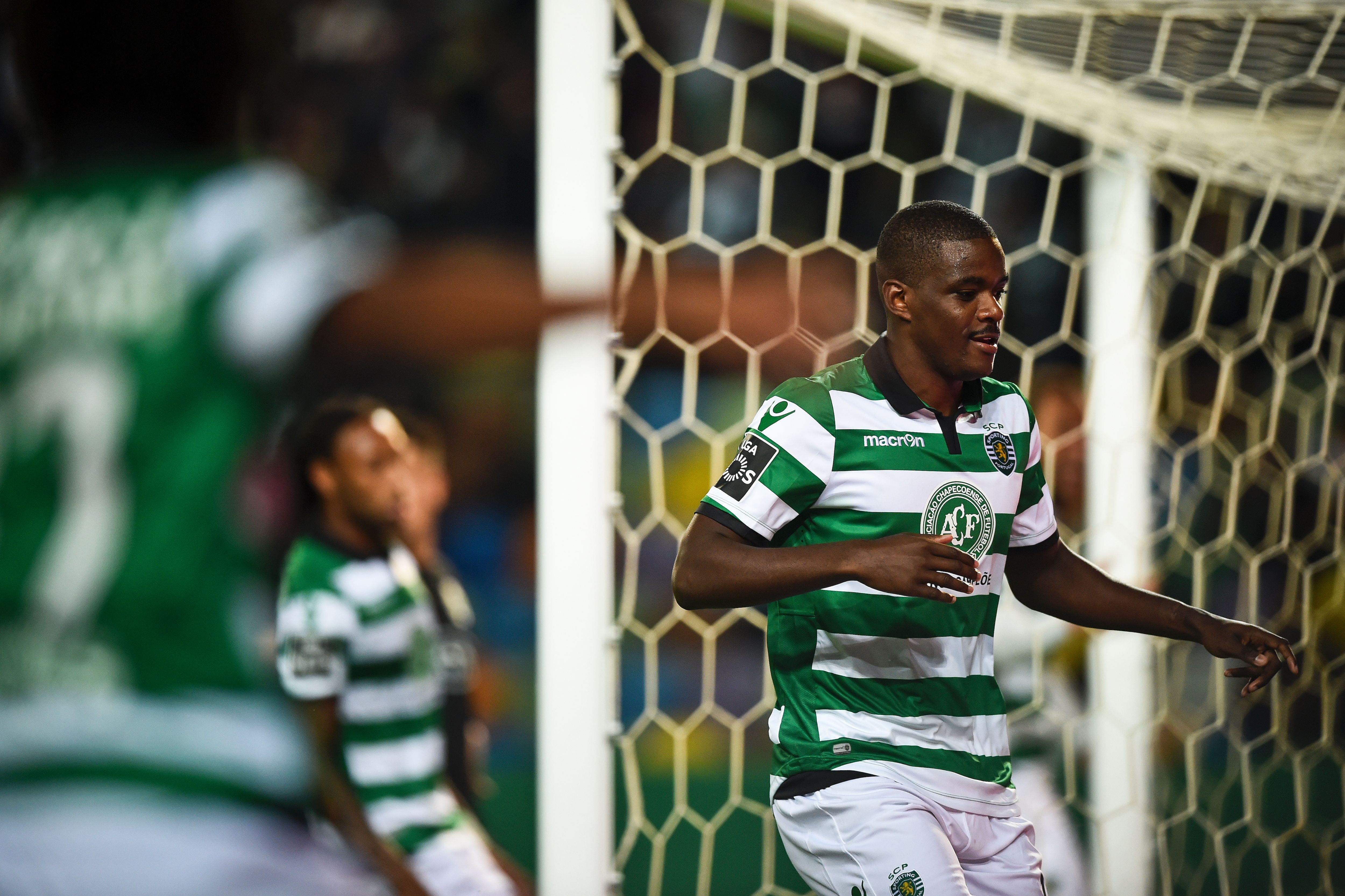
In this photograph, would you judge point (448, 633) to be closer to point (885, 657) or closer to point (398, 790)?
point (398, 790)

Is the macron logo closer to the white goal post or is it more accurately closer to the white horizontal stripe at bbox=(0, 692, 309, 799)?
the white goal post

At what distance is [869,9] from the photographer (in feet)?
7.77

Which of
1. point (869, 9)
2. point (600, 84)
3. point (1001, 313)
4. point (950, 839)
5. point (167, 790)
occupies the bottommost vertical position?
point (167, 790)

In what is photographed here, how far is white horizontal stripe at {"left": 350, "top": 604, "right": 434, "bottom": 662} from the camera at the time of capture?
93.3 inches

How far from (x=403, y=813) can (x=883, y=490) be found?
4.20 ft

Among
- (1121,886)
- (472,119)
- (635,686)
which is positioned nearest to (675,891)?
(1121,886)

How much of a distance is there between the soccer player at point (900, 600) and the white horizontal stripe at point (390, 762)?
96 centimetres

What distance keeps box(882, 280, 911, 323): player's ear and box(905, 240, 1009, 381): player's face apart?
24 millimetres

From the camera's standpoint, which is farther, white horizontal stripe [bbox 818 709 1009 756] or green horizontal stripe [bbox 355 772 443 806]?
green horizontal stripe [bbox 355 772 443 806]

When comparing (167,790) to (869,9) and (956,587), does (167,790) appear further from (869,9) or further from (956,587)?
(869,9)

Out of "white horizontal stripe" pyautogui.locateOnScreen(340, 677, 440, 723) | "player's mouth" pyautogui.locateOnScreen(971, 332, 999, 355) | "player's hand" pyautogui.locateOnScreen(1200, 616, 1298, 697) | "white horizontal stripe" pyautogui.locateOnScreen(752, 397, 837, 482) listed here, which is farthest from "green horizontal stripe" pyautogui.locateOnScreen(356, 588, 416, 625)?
"player's hand" pyautogui.locateOnScreen(1200, 616, 1298, 697)

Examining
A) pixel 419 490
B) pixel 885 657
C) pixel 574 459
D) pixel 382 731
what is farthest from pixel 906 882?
pixel 419 490

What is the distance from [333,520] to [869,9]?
1.54m

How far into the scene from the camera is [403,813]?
90.8 inches
